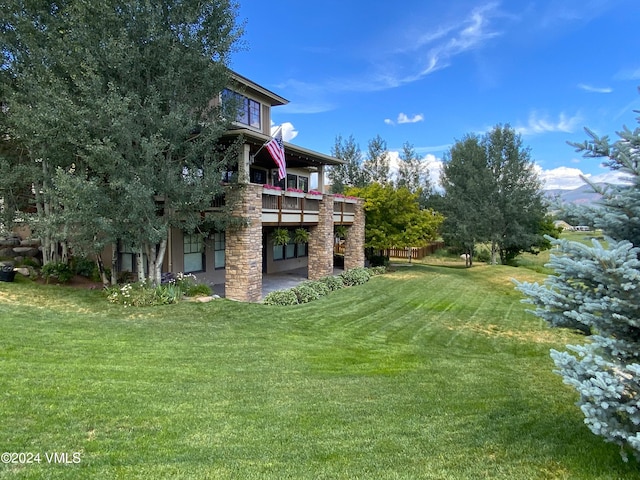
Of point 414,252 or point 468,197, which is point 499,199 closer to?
point 468,197

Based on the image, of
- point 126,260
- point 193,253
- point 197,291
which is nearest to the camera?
point 197,291

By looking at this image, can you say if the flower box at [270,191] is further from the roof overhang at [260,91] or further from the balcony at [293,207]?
the roof overhang at [260,91]

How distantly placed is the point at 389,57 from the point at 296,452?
23698 millimetres

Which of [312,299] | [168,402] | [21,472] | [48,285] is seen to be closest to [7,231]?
[48,285]

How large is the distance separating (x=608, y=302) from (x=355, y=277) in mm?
15104

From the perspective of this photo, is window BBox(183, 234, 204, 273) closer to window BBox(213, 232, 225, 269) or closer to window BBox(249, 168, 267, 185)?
window BBox(213, 232, 225, 269)

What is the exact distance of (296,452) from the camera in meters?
3.56

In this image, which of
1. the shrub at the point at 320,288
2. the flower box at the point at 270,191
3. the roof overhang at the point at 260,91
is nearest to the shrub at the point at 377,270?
the shrub at the point at 320,288

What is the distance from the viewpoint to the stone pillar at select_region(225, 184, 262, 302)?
12.3 m

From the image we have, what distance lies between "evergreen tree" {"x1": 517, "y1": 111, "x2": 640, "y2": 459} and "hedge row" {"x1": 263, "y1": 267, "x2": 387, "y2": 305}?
998cm

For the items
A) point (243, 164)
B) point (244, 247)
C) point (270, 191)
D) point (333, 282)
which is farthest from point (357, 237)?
point (243, 164)

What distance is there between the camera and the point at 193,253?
15047 millimetres

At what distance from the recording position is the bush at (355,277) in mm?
17447

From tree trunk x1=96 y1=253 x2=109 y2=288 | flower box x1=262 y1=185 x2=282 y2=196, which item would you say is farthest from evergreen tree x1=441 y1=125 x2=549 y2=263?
tree trunk x1=96 y1=253 x2=109 y2=288
